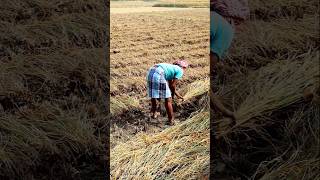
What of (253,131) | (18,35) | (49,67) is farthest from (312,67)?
(18,35)

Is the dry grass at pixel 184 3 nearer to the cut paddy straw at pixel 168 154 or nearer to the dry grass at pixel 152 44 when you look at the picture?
the dry grass at pixel 152 44

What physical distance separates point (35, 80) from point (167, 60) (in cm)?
80

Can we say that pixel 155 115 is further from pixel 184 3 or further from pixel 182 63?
pixel 184 3

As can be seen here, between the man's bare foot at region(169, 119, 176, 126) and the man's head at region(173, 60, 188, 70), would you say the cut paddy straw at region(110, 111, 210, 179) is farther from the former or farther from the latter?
the man's head at region(173, 60, 188, 70)

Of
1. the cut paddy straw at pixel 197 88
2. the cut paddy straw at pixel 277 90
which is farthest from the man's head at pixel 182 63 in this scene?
the cut paddy straw at pixel 277 90

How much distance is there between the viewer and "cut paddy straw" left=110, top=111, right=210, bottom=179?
330 centimetres

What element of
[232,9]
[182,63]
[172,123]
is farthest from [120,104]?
[232,9]

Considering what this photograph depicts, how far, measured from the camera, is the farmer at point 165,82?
3.38 metres

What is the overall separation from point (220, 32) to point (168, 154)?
798 millimetres

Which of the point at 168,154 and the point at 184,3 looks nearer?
the point at 168,154

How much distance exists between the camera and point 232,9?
3.42 meters

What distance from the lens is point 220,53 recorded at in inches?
135

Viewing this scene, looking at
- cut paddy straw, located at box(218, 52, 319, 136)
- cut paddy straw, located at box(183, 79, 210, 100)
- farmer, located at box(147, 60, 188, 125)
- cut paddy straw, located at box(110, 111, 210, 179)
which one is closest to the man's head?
farmer, located at box(147, 60, 188, 125)

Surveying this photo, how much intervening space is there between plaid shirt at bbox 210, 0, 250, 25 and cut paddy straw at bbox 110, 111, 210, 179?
1.98ft
